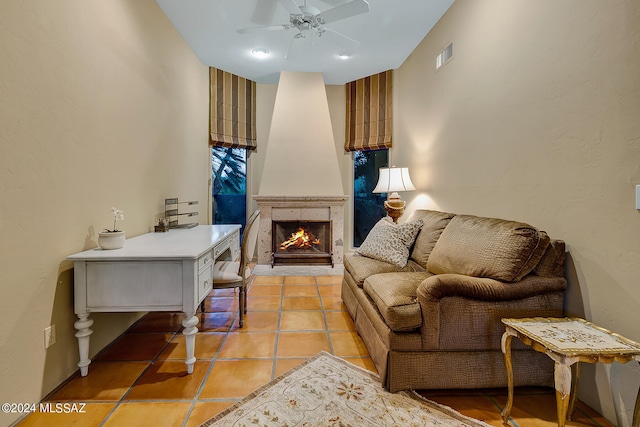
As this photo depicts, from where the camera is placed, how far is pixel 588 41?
165cm

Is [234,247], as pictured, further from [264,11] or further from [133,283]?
[264,11]

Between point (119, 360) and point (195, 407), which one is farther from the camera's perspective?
point (119, 360)

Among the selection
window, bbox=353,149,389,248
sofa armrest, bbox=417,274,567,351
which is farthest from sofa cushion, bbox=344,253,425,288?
window, bbox=353,149,389,248

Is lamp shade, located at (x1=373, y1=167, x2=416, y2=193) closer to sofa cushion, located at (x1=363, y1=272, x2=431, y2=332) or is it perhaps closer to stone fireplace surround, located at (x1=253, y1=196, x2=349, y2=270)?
stone fireplace surround, located at (x1=253, y1=196, x2=349, y2=270)

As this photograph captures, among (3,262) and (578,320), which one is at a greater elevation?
(3,262)

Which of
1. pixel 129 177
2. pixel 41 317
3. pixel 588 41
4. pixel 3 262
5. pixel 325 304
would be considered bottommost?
pixel 325 304

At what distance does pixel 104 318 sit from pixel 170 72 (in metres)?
2.56

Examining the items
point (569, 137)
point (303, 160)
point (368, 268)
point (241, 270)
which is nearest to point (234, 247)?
point (241, 270)

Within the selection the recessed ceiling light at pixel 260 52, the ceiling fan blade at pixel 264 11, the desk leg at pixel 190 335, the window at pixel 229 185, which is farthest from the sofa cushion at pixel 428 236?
the window at pixel 229 185

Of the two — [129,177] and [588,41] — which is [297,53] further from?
[588,41]

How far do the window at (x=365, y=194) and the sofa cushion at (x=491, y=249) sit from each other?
3.00 meters

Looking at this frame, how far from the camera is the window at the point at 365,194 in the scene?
5227 mm

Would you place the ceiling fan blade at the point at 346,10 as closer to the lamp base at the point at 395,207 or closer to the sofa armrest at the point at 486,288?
the lamp base at the point at 395,207

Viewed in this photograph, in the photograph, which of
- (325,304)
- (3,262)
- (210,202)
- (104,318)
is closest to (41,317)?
(3,262)
